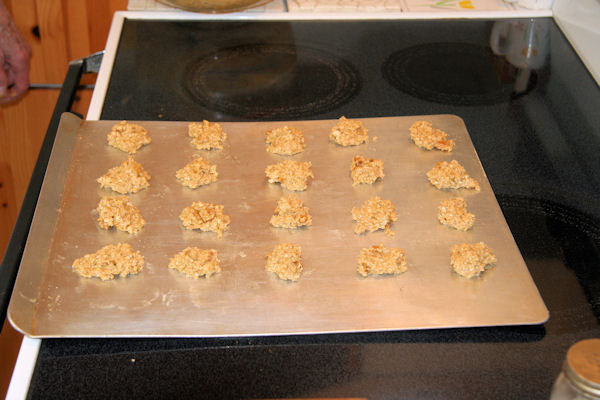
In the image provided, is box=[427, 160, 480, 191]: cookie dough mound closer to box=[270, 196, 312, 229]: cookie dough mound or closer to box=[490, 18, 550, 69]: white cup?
box=[270, 196, 312, 229]: cookie dough mound

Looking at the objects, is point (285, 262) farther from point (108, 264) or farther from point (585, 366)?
point (585, 366)

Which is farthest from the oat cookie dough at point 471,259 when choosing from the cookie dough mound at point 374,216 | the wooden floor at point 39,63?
the wooden floor at point 39,63

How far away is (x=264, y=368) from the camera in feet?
2.65

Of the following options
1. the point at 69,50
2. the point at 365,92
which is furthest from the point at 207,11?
the point at 69,50

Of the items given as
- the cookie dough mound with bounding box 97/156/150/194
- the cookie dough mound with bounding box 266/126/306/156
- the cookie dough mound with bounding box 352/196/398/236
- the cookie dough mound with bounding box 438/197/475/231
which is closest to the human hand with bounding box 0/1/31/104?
the cookie dough mound with bounding box 97/156/150/194

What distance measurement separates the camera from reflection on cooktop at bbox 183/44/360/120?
1.30 m

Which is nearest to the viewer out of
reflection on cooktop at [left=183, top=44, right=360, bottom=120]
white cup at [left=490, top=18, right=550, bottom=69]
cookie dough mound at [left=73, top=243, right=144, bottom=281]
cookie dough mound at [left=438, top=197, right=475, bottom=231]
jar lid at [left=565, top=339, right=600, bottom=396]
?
jar lid at [left=565, top=339, right=600, bottom=396]

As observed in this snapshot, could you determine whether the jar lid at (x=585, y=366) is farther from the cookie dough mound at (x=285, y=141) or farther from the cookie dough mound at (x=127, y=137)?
the cookie dough mound at (x=127, y=137)

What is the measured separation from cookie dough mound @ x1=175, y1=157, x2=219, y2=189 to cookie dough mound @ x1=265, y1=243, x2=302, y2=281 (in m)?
0.22

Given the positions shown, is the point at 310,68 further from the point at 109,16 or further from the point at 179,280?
the point at 109,16

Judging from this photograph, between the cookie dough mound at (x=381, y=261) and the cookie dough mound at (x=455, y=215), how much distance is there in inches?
4.8

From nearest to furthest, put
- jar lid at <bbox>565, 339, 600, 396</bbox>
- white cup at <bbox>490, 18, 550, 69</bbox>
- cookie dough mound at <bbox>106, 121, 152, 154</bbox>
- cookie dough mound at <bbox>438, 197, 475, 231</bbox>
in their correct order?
jar lid at <bbox>565, 339, 600, 396</bbox> → cookie dough mound at <bbox>438, 197, 475, 231</bbox> → cookie dough mound at <bbox>106, 121, 152, 154</bbox> → white cup at <bbox>490, 18, 550, 69</bbox>

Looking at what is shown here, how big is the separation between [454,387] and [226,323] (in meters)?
0.31

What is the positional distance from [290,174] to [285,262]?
21 centimetres
